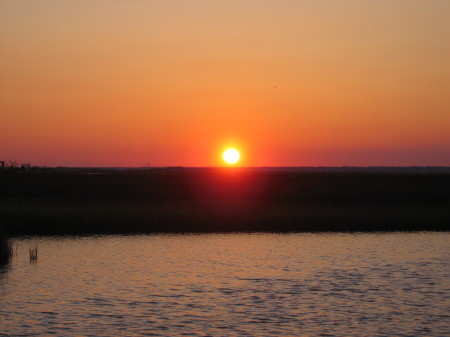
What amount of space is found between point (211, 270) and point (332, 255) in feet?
26.2

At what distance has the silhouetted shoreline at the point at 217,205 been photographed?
170 feet

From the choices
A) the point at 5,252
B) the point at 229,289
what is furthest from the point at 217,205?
the point at 229,289

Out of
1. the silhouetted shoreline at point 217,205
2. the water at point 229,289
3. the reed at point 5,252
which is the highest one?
the silhouetted shoreline at point 217,205

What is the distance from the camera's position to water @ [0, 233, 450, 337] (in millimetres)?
21734

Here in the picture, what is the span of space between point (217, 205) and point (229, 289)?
40.2 meters

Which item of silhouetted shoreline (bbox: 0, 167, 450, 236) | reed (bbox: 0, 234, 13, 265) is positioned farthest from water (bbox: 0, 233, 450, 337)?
silhouetted shoreline (bbox: 0, 167, 450, 236)

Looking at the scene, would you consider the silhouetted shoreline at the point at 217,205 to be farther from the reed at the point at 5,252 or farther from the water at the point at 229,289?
the reed at the point at 5,252

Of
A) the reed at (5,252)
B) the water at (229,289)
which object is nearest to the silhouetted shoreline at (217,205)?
the water at (229,289)

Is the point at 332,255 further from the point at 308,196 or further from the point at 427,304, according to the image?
the point at 308,196

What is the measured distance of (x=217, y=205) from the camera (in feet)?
223

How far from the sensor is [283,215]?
57.3 metres

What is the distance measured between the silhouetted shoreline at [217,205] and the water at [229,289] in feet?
27.7

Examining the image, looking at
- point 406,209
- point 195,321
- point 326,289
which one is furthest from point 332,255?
point 406,209

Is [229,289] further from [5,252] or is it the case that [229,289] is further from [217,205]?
[217,205]
